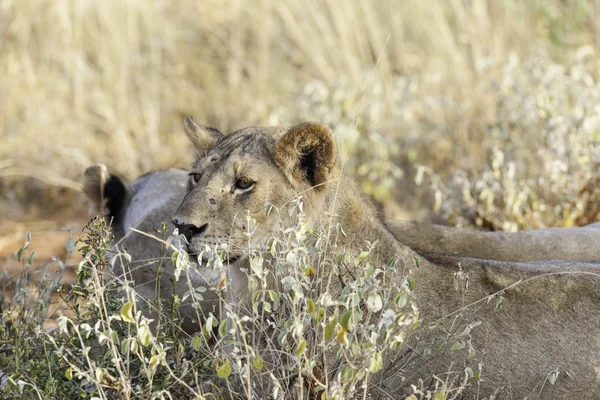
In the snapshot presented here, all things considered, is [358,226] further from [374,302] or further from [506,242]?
[506,242]

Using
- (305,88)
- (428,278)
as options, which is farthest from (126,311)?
(305,88)

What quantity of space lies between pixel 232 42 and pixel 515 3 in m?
3.76

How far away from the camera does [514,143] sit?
8.41 meters

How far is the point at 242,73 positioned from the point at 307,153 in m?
8.86

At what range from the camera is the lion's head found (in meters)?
4.16

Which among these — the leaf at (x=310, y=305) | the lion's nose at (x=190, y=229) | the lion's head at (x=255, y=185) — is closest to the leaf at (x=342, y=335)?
Answer: the leaf at (x=310, y=305)

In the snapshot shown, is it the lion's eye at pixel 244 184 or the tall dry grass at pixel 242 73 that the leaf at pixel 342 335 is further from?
the tall dry grass at pixel 242 73

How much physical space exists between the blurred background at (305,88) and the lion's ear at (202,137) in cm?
300

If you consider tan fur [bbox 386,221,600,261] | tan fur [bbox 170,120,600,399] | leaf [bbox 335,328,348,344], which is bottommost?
tan fur [bbox 386,221,600,261]

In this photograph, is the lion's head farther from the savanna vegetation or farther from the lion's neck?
the savanna vegetation

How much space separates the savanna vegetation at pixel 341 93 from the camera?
24.9 ft

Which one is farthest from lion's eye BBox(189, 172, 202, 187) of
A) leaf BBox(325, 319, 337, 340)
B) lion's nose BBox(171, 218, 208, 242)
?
leaf BBox(325, 319, 337, 340)

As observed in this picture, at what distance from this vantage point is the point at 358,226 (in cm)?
440

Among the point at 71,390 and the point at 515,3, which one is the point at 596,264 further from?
the point at 515,3
